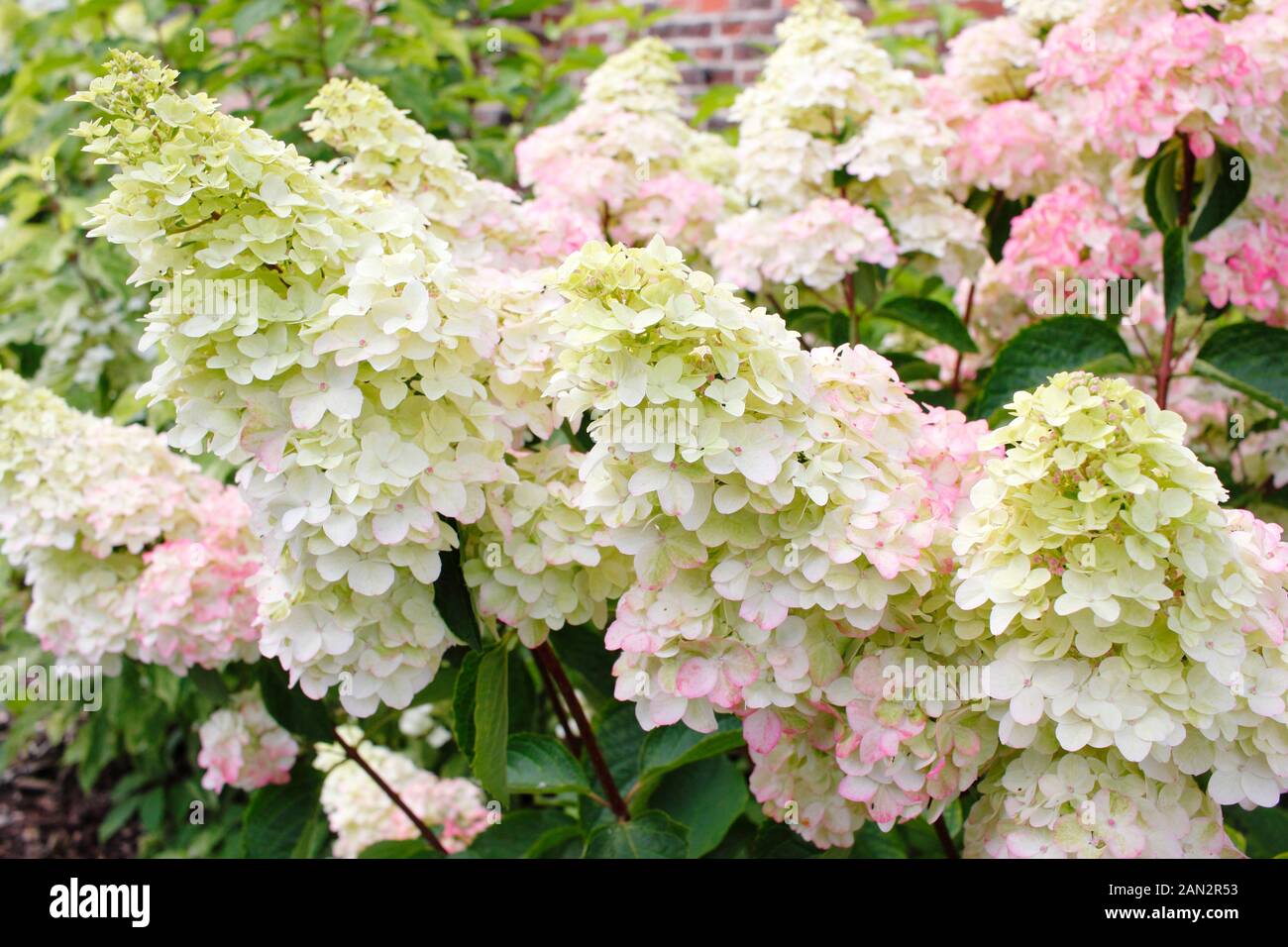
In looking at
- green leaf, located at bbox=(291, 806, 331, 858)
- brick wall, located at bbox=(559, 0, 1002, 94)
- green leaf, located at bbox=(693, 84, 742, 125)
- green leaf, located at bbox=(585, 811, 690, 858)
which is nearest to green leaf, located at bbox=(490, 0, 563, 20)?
green leaf, located at bbox=(693, 84, 742, 125)

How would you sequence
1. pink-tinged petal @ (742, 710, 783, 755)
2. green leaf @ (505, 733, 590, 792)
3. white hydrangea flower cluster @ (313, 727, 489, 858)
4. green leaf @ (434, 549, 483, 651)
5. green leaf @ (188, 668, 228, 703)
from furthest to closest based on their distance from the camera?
white hydrangea flower cluster @ (313, 727, 489, 858), green leaf @ (188, 668, 228, 703), green leaf @ (505, 733, 590, 792), green leaf @ (434, 549, 483, 651), pink-tinged petal @ (742, 710, 783, 755)

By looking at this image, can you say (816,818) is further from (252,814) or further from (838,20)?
(838,20)

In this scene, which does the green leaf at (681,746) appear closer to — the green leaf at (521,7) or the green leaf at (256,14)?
the green leaf at (256,14)

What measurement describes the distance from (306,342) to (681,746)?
22.1 inches

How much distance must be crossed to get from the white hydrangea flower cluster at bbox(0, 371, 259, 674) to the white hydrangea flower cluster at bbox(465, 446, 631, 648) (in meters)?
0.42

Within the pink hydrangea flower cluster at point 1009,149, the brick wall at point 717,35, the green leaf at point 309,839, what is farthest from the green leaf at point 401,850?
the brick wall at point 717,35

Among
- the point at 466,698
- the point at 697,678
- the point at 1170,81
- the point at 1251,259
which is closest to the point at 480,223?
the point at 466,698

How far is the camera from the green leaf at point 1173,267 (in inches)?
48.3

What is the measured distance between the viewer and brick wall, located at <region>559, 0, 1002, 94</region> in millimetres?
3352

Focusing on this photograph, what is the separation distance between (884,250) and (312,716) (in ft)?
2.61

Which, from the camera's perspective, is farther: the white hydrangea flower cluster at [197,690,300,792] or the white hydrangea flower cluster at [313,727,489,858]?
the white hydrangea flower cluster at [313,727,489,858]

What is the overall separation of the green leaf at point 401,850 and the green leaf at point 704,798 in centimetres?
32

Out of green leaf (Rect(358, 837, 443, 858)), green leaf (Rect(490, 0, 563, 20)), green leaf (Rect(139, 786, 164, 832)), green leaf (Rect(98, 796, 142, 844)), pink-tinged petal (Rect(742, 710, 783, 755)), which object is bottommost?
green leaf (Rect(98, 796, 142, 844))

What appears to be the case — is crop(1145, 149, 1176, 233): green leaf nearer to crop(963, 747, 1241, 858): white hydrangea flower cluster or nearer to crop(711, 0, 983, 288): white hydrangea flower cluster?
crop(711, 0, 983, 288): white hydrangea flower cluster
